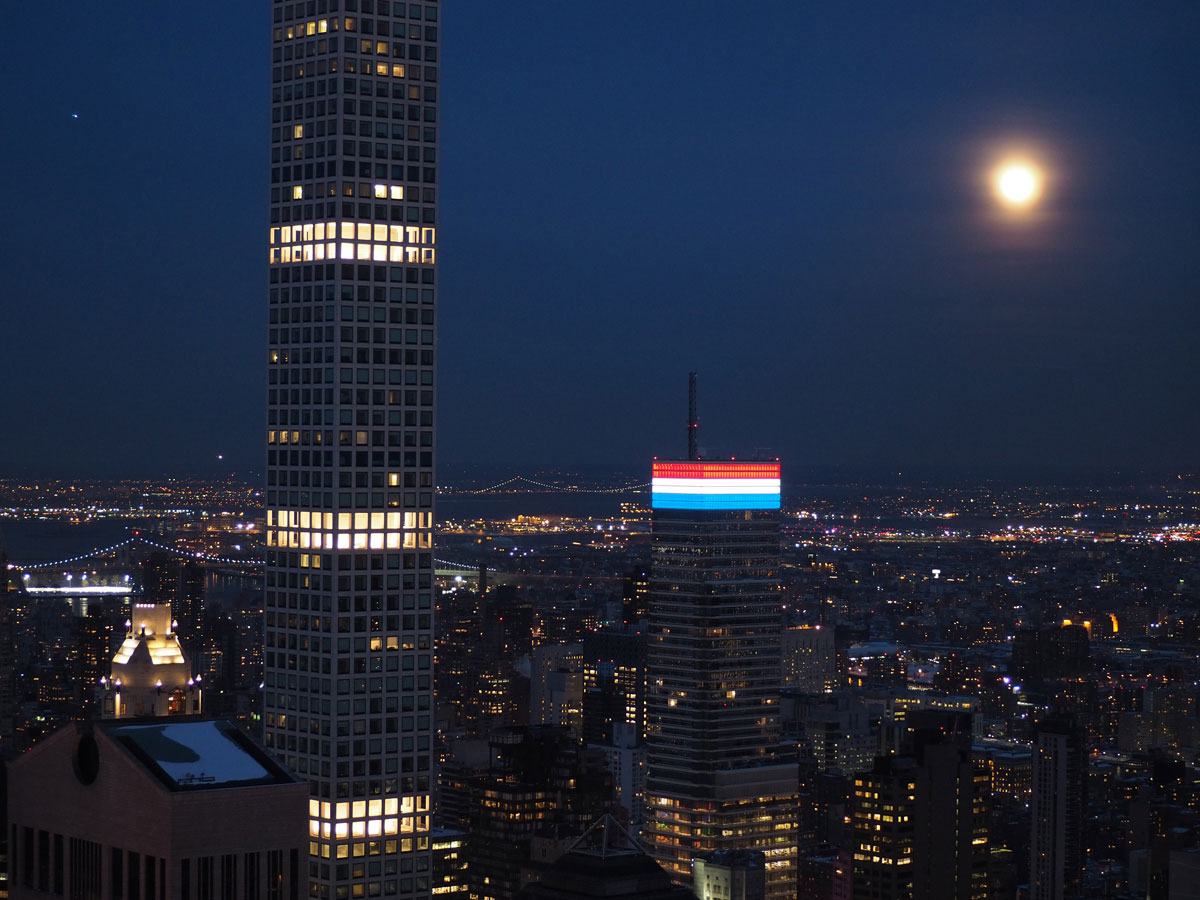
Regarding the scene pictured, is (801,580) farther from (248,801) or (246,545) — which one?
(248,801)

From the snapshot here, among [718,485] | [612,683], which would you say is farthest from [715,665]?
[612,683]

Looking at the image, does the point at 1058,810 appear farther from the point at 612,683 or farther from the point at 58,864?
the point at 58,864

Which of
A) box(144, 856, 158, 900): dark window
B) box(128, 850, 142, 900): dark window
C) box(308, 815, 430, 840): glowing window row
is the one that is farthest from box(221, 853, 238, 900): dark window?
box(308, 815, 430, 840): glowing window row

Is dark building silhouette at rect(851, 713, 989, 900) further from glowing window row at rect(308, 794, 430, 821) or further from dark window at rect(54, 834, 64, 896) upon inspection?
dark window at rect(54, 834, 64, 896)

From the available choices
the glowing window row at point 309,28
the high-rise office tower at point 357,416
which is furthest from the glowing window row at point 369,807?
the glowing window row at point 309,28

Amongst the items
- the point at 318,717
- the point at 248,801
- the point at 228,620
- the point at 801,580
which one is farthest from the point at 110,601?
the point at 248,801

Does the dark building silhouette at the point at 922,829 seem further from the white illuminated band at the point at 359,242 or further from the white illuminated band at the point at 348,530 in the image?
the white illuminated band at the point at 359,242
